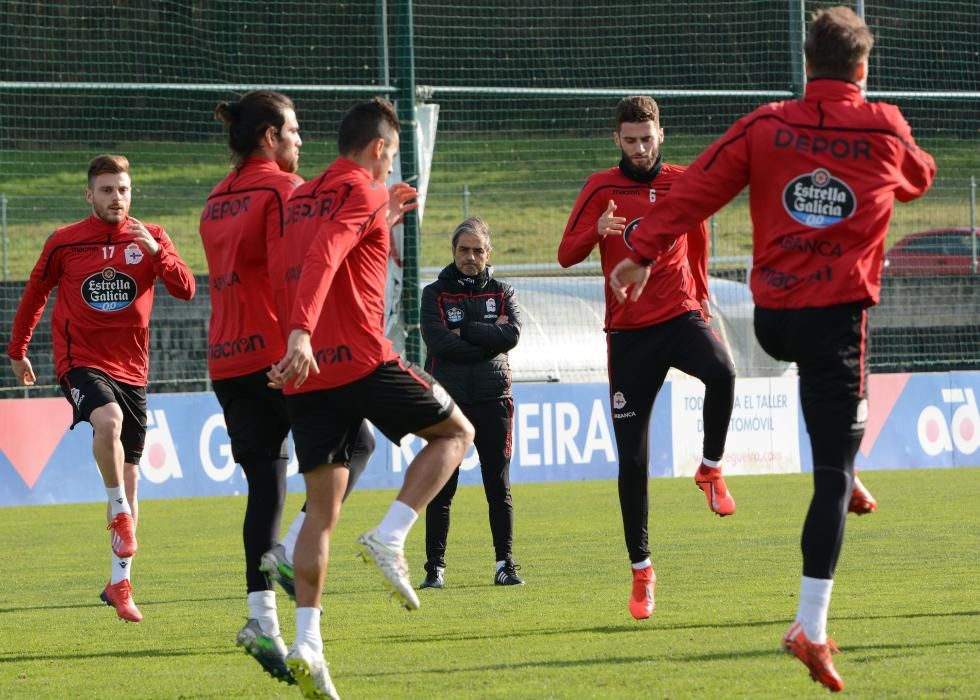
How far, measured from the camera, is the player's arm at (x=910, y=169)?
17.2 feet

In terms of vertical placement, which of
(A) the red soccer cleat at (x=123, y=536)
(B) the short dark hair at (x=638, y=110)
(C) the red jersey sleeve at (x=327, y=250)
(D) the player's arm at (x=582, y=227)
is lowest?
(A) the red soccer cleat at (x=123, y=536)

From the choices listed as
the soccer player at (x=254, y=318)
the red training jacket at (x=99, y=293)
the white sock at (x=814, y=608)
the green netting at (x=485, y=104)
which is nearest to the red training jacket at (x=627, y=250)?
the soccer player at (x=254, y=318)

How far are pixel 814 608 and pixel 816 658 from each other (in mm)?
171

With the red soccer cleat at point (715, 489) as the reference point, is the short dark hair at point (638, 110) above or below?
above

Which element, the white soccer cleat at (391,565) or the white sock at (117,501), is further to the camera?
the white sock at (117,501)

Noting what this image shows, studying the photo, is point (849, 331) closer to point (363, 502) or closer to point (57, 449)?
point (363, 502)

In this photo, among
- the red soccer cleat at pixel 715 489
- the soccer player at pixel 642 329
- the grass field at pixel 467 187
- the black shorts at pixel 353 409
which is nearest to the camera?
the black shorts at pixel 353 409

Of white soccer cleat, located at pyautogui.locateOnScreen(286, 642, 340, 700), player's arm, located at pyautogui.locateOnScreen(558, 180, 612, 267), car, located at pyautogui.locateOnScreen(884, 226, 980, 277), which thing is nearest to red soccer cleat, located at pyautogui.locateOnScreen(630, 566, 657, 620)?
player's arm, located at pyautogui.locateOnScreen(558, 180, 612, 267)

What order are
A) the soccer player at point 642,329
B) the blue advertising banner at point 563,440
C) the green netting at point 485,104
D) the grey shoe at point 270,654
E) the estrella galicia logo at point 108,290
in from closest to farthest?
the grey shoe at point 270,654 → the soccer player at point 642,329 → the estrella galicia logo at point 108,290 → the blue advertising banner at point 563,440 → the green netting at point 485,104

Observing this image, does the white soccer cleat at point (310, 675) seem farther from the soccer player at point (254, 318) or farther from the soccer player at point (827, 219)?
the soccer player at point (827, 219)

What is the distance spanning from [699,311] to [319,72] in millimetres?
18867

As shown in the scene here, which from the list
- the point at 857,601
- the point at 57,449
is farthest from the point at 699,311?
the point at 57,449

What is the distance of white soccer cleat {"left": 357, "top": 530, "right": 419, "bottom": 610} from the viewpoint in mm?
5242

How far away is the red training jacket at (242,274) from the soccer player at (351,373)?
35 centimetres
